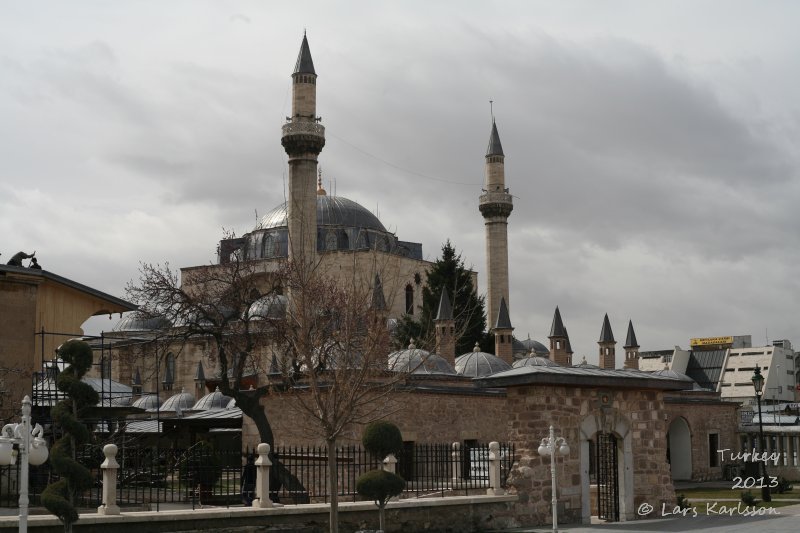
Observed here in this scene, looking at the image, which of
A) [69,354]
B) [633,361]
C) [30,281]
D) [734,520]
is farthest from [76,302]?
[633,361]

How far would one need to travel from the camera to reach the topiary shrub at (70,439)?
10.9m

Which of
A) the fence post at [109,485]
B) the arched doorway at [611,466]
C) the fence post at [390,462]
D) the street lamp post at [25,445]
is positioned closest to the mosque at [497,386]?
the arched doorway at [611,466]

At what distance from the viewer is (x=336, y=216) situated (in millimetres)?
63375

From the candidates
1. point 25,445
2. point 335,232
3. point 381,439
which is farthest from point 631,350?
point 25,445

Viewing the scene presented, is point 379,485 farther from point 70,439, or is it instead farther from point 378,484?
point 70,439

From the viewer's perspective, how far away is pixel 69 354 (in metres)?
12.4

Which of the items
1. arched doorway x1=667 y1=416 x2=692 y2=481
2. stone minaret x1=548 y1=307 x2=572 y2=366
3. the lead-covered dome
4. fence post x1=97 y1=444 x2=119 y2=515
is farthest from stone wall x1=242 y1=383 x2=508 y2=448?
the lead-covered dome

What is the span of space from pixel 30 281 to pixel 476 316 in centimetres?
3562

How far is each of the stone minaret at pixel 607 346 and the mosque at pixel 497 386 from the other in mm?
58

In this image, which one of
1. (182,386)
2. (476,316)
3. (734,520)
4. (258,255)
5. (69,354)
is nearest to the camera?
(69,354)

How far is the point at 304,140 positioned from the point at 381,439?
27304mm

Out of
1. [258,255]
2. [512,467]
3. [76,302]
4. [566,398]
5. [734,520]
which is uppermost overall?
[258,255]

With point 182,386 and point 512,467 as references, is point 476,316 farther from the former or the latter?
point 512,467

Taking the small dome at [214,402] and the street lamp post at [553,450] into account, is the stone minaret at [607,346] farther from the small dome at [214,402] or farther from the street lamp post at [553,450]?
the street lamp post at [553,450]
